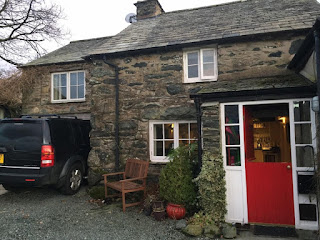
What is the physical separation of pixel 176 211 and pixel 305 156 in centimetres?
269

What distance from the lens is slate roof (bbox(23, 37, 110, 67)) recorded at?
427 inches

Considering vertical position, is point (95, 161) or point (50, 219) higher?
point (95, 161)

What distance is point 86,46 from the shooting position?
1225 centimetres

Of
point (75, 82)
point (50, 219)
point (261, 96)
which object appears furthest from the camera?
point (75, 82)

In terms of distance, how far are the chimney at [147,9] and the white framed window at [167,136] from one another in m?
5.14

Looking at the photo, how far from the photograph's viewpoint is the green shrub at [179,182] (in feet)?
16.4

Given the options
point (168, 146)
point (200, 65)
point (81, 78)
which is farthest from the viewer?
point (81, 78)

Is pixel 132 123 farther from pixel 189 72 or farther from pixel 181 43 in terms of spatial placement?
pixel 181 43

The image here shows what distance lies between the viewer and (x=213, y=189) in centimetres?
465

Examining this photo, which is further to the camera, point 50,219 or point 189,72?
point 189,72

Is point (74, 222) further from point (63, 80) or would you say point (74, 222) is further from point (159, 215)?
point (63, 80)

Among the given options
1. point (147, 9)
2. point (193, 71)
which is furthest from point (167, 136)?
point (147, 9)

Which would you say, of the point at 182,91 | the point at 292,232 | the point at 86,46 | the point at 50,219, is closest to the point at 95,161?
the point at 50,219

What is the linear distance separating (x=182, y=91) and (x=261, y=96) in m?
2.34
